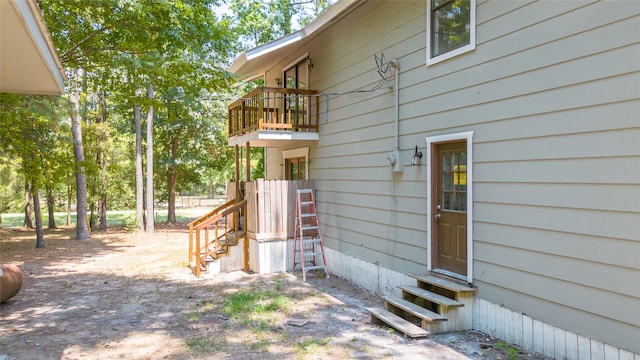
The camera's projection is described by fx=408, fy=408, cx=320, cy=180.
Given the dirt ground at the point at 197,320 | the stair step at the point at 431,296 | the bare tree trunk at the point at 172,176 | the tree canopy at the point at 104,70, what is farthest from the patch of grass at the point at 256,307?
the bare tree trunk at the point at 172,176

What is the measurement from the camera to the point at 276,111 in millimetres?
9797

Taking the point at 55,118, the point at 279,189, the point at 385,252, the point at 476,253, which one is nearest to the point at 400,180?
the point at 385,252

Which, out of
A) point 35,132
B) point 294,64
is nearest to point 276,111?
point 294,64

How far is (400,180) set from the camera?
260 inches

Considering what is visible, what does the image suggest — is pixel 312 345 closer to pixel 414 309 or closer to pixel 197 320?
pixel 414 309

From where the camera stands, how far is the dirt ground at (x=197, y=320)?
4.59 meters

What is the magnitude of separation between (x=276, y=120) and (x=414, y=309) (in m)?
5.49

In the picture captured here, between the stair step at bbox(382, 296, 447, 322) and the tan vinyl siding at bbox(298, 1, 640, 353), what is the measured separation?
26.2 inches

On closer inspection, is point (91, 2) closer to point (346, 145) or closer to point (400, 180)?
point (346, 145)

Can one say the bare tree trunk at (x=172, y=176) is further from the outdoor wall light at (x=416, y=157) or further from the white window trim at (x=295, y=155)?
the outdoor wall light at (x=416, y=157)

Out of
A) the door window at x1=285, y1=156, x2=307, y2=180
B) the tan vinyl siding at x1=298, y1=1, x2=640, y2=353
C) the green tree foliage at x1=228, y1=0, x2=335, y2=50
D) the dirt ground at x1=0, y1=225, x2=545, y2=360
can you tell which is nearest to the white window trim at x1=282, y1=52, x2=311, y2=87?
the door window at x1=285, y1=156, x2=307, y2=180

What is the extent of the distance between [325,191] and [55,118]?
6877 millimetres

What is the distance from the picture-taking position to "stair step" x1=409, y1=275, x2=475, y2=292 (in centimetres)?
508

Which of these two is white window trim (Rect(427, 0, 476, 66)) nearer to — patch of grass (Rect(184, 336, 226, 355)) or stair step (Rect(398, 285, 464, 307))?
stair step (Rect(398, 285, 464, 307))
